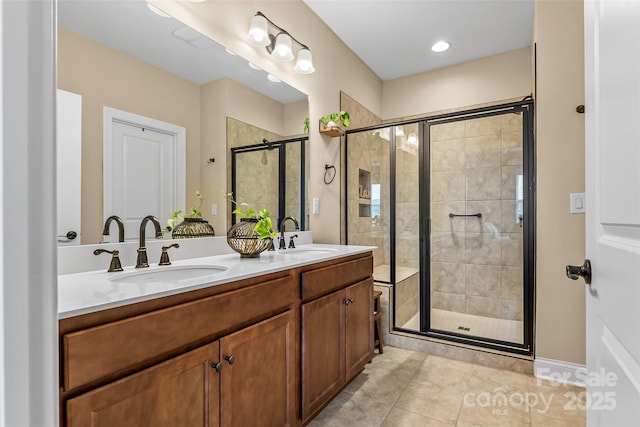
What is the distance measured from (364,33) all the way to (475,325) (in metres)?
2.65

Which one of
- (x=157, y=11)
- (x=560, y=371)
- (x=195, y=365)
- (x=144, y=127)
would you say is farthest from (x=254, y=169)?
(x=560, y=371)

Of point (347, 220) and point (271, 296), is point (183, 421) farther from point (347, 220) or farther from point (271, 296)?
point (347, 220)

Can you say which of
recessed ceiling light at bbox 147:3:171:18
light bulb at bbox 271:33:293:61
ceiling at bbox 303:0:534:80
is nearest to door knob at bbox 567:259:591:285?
recessed ceiling light at bbox 147:3:171:18

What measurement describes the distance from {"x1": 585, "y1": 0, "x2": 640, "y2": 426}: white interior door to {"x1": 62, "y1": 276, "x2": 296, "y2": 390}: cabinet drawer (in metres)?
1.03

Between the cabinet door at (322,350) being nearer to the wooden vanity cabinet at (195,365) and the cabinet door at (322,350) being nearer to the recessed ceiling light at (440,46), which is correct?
the wooden vanity cabinet at (195,365)

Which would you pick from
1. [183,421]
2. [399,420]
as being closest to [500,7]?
[399,420]

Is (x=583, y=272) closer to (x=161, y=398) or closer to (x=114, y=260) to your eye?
(x=161, y=398)

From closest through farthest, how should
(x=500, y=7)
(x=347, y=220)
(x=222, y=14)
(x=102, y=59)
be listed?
(x=102, y=59)
(x=222, y=14)
(x=500, y=7)
(x=347, y=220)

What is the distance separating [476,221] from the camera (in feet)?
9.34

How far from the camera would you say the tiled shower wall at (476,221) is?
2586 millimetres

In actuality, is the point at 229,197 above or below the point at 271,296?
above

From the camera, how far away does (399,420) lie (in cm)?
168

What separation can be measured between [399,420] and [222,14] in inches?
93.4

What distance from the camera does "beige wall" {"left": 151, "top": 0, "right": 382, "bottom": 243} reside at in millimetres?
1773
